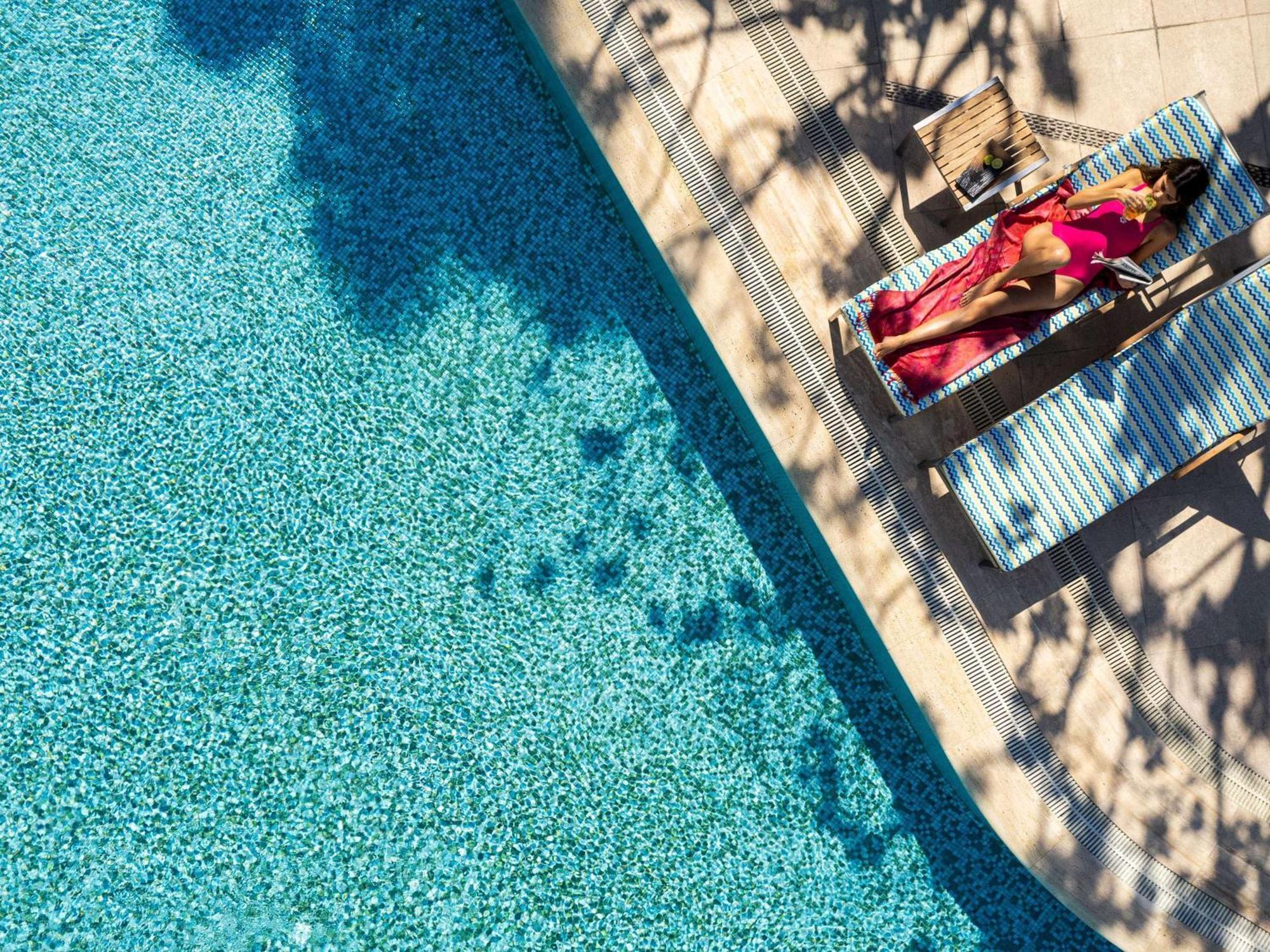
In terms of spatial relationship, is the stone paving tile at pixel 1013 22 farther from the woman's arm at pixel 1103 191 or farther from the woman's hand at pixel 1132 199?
the woman's hand at pixel 1132 199

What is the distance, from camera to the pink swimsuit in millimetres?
4672

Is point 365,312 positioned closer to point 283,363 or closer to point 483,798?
point 283,363

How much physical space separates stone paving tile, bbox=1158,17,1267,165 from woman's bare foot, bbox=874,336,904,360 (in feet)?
9.00

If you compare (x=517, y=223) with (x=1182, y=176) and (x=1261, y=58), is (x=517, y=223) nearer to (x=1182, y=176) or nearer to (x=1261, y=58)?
(x=1182, y=176)

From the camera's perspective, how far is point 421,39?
5.54 m

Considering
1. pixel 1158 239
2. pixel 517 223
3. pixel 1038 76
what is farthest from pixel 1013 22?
pixel 517 223

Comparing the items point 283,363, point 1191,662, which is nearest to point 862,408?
point 1191,662

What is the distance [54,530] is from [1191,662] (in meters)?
7.02

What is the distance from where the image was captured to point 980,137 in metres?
5.12

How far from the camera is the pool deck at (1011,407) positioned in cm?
530

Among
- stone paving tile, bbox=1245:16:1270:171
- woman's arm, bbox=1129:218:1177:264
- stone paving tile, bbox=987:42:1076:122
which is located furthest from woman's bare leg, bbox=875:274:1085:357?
stone paving tile, bbox=1245:16:1270:171

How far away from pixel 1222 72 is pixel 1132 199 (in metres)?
2.15

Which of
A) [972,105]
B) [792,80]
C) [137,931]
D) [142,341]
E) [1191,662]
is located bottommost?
[137,931]

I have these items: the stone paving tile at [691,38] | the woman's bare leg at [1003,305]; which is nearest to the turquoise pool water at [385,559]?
the stone paving tile at [691,38]
